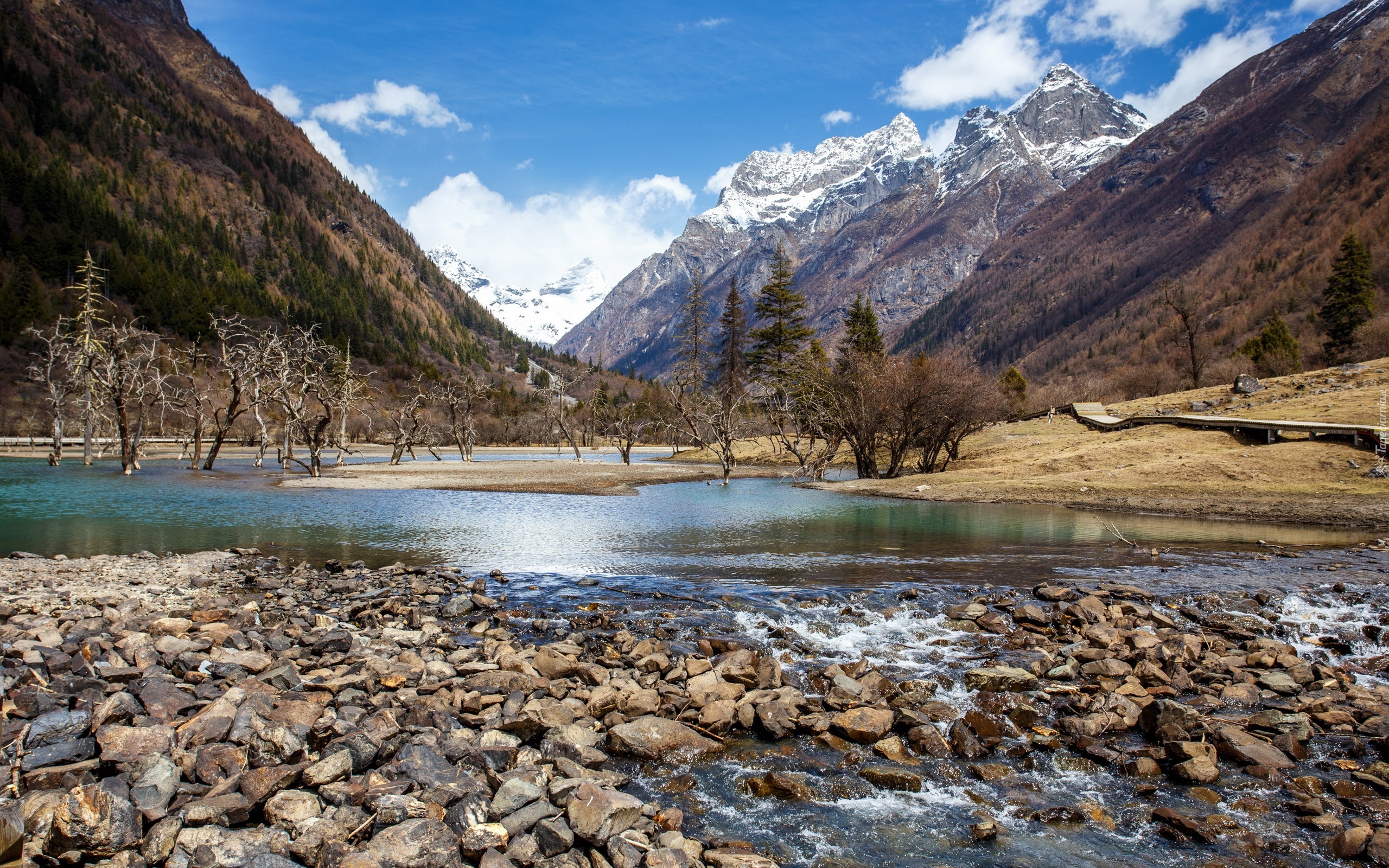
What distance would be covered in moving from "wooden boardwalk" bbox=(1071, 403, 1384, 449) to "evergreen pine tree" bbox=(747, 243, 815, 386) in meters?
31.0

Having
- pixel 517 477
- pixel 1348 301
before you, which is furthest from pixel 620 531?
pixel 1348 301

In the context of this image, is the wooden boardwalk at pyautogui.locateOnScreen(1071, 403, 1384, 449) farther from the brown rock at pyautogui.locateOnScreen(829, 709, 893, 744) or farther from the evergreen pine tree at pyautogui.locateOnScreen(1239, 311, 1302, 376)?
the brown rock at pyautogui.locateOnScreen(829, 709, 893, 744)

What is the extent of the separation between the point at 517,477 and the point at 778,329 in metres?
37.2

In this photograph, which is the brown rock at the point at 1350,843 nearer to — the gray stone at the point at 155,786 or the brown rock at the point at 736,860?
the brown rock at the point at 736,860

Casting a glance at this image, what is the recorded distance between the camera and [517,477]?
49.3m

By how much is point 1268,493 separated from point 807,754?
32203 millimetres

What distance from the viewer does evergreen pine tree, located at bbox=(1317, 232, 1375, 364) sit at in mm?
67875

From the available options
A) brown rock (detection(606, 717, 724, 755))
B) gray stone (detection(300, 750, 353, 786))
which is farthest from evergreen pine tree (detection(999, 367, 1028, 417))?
gray stone (detection(300, 750, 353, 786))

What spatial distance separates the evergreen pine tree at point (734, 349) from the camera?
250 feet

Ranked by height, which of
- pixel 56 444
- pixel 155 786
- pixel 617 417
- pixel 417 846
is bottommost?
pixel 417 846

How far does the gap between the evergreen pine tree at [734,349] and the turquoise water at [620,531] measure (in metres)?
40.8

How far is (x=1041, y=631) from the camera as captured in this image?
39.7 ft

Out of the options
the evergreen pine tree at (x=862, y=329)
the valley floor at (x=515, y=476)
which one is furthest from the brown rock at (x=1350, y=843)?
the evergreen pine tree at (x=862, y=329)

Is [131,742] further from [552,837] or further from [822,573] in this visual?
[822,573]
